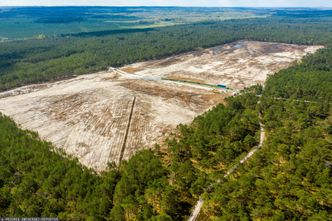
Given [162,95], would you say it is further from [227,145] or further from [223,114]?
[227,145]

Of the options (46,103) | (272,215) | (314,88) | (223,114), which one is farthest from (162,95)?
(272,215)

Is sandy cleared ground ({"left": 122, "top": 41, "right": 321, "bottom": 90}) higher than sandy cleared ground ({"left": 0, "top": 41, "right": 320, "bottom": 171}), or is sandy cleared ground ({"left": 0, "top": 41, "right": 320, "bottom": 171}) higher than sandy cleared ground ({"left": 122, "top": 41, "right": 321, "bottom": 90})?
sandy cleared ground ({"left": 122, "top": 41, "right": 321, "bottom": 90})

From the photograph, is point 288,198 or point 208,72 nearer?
point 288,198

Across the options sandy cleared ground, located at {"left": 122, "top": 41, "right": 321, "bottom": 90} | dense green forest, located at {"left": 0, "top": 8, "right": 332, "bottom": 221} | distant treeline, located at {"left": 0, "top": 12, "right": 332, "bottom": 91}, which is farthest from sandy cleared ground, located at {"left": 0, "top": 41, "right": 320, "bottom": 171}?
distant treeline, located at {"left": 0, "top": 12, "right": 332, "bottom": 91}

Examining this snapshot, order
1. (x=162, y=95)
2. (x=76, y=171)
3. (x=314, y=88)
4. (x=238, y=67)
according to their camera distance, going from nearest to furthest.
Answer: (x=76, y=171) < (x=314, y=88) < (x=162, y=95) < (x=238, y=67)

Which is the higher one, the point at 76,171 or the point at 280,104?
the point at 280,104

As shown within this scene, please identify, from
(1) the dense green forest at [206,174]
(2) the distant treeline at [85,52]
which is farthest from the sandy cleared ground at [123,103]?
(2) the distant treeline at [85,52]

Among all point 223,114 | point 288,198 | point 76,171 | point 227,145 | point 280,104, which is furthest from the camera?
point 280,104

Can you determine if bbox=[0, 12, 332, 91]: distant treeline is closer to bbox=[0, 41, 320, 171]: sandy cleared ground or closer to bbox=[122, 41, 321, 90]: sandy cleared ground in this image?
bbox=[0, 41, 320, 171]: sandy cleared ground
